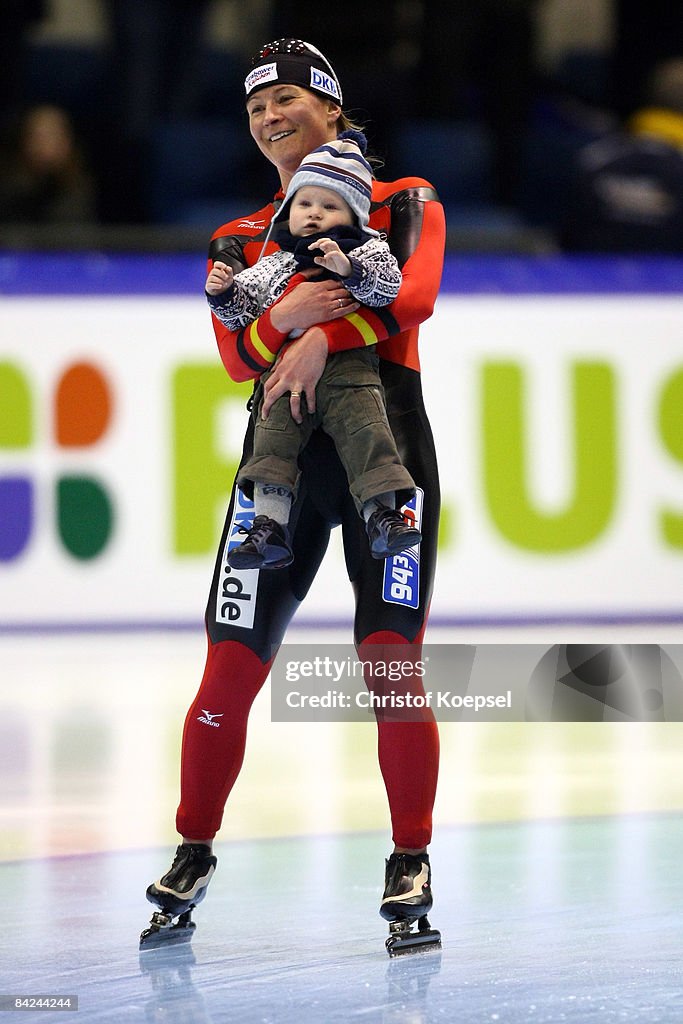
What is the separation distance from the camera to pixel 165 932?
348 centimetres

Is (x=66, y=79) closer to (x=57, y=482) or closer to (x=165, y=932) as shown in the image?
(x=57, y=482)

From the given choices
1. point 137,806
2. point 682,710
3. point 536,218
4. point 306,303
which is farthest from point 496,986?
point 536,218

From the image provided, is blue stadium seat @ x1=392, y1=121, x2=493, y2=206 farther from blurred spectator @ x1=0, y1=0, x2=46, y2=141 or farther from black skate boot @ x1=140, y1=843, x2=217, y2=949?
black skate boot @ x1=140, y1=843, x2=217, y2=949

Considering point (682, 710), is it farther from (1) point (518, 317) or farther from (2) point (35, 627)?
(2) point (35, 627)

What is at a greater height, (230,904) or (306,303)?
(306,303)

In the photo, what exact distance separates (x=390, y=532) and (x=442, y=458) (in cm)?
421

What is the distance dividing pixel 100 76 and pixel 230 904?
7196mm

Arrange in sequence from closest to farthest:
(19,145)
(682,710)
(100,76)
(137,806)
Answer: (137,806)
(682,710)
(19,145)
(100,76)

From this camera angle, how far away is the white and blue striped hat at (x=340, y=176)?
3.38m

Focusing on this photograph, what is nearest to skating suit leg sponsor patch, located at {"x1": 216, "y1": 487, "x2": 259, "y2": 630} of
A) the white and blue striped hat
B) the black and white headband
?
the white and blue striped hat

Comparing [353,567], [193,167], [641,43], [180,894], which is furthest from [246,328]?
[641,43]

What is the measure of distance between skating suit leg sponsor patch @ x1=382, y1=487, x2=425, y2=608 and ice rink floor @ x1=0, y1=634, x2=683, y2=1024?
2.31 feet

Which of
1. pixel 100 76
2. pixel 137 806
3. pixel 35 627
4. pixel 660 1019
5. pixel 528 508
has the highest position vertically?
pixel 100 76

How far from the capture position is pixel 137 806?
4664 millimetres
